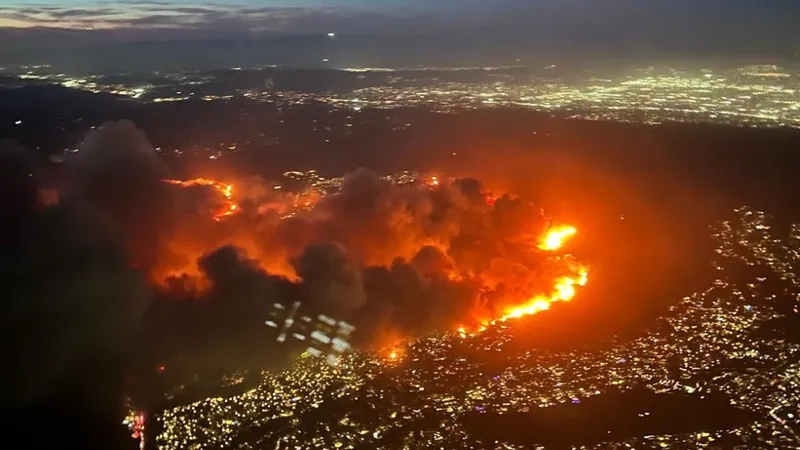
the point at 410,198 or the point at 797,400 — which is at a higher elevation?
the point at 410,198

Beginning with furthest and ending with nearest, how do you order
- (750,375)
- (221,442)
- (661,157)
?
(661,157)
(750,375)
(221,442)

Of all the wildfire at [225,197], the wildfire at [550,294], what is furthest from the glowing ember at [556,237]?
the wildfire at [225,197]

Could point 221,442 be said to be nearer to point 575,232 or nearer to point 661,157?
point 575,232

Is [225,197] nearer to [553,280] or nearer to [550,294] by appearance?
[553,280]

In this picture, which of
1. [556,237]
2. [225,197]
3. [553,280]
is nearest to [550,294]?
[553,280]

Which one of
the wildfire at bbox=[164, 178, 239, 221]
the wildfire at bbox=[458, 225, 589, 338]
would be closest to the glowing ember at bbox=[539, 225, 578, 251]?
the wildfire at bbox=[458, 225, 589, 338]

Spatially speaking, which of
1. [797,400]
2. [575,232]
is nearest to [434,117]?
[575,232]

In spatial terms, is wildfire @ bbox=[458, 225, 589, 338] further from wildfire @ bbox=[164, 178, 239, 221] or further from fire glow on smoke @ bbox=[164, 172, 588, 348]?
wildfire @ bbox=[164, 178, 239, 221]

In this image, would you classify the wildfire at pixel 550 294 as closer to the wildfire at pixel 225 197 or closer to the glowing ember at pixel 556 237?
the glowing ember at pixel 556 237

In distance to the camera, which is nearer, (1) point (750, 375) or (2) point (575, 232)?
(1) point (750, 375)
